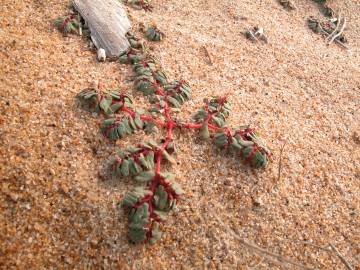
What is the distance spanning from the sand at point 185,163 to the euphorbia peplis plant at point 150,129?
0.09 m

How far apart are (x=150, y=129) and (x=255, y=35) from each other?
221 centimetres

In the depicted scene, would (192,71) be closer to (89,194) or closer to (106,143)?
(106,143)

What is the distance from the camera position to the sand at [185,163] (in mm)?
2342

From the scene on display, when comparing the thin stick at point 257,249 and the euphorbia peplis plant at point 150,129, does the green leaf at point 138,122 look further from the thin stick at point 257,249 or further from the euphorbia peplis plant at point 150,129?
the thin stick at point 257,249

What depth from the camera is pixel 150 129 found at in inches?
113

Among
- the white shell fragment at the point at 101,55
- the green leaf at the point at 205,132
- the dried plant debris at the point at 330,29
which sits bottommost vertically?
the white shell fragment at the point at 101,55

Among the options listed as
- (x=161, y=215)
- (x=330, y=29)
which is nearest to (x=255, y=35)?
(x=330, y=29)

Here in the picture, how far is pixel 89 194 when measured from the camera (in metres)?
2.47

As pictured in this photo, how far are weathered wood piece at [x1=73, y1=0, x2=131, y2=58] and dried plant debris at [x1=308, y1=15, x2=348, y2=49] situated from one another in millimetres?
2533

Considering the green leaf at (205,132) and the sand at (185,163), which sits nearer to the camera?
the sand at (185,163)

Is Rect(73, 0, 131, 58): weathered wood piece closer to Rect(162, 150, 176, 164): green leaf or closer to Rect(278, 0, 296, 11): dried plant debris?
Rect(162, 150, 176, 164): green leaf

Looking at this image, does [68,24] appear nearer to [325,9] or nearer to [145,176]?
[145,176]

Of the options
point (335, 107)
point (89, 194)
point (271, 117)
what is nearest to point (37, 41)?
point (89, 194)

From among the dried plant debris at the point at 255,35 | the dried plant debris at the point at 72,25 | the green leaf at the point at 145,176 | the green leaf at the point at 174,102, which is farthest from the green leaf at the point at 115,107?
the dried plant debris at the point at 255,35
